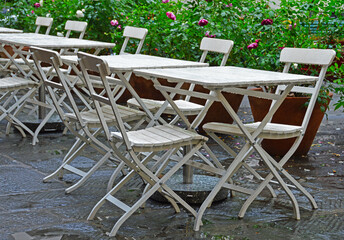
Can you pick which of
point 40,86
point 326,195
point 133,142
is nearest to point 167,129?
point 133,142

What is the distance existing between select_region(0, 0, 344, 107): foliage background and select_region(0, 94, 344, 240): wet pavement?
4.13ft

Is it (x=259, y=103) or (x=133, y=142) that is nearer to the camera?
(x=133, y=142)

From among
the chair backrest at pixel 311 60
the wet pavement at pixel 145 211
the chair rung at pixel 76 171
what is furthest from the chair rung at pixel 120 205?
the chair backrest at pixel 311 60

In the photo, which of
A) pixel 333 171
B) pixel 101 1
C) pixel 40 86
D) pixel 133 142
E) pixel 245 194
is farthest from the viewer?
pixel 101 1

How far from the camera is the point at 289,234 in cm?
367

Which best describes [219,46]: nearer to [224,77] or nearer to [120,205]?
[224,77]

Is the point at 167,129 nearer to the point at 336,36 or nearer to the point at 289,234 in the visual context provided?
the point at 289,234

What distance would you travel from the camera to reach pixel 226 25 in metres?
6.79

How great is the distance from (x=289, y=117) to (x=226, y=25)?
1.70 meters

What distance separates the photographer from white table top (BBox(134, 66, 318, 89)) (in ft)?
11.6

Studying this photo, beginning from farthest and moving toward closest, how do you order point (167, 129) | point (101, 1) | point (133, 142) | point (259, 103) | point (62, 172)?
point (101, 1)
point (259, 103)
point (62, 172)
point (167, 129)
point (133, 142)

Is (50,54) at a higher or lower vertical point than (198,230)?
higher

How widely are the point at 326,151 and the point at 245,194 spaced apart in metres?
1.68

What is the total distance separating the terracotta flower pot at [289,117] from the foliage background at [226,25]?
40 cm
